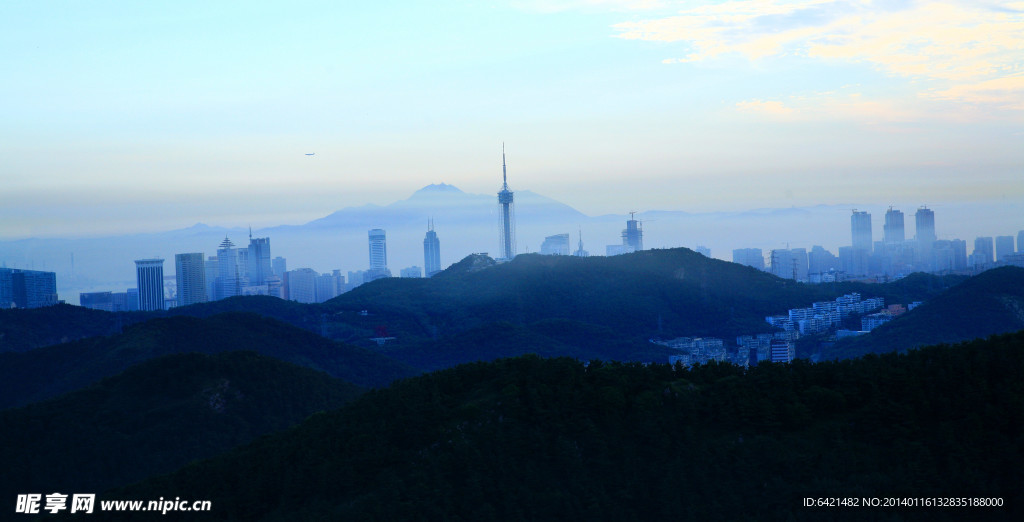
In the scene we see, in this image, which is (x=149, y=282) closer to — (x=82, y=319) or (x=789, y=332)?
(x=82, y=319)

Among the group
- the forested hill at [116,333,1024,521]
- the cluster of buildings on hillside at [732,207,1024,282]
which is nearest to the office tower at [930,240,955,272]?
the cluster of buildings on hillside at [732,207,1024,282]

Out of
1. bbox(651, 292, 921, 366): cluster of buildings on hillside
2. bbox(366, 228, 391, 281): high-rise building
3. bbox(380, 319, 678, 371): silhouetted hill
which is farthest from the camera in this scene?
bbox(366, 228, 391, 281): high-rise building

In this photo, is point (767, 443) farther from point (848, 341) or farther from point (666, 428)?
point (848, 341)

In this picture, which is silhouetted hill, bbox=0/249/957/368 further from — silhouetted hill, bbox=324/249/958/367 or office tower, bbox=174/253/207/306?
office tower, bbox=174/253/207/306

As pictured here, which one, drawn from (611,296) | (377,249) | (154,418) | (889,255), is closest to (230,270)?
(377,249)

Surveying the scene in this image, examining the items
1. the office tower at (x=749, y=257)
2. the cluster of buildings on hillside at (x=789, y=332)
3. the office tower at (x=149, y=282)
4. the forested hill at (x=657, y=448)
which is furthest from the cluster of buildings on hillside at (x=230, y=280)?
the forested hill at (x=657, y=448)

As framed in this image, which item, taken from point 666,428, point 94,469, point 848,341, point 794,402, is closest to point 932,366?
point 794,402

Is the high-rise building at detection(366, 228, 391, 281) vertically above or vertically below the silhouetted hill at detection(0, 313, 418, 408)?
above
